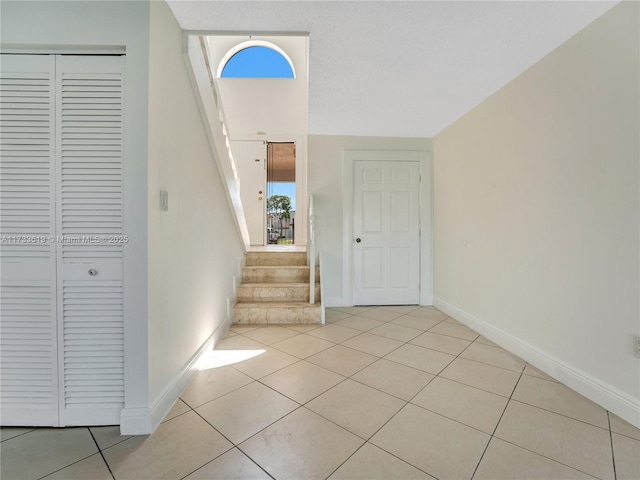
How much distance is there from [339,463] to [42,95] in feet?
7.25

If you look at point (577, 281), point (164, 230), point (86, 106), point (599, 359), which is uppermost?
point (86, 106)

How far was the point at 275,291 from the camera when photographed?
3152 millimetres

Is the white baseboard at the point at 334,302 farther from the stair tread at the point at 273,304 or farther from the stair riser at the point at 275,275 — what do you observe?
the stair tread at the point at 273,304

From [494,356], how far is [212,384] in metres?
2.12

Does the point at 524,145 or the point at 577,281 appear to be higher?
the point at 524,145

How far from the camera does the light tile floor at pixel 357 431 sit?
1104 mm

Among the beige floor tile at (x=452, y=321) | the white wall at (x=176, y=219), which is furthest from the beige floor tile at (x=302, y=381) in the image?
the beige floor tile at (x=452, y=321)

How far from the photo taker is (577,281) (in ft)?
5.57

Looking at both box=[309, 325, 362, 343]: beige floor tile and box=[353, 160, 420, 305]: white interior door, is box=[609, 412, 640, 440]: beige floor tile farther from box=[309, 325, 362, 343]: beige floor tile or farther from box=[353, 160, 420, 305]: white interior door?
box=[353, 160, 420, 305]: white interior door

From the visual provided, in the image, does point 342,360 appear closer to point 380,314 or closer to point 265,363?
point 265,363

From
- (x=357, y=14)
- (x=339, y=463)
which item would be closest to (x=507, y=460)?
(x=339, y=463)

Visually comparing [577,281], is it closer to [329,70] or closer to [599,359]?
[599,359]

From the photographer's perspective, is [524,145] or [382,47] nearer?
[382,47]

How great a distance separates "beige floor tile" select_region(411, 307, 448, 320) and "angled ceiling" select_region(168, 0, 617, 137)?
7.52 feet
